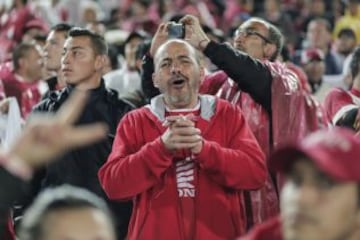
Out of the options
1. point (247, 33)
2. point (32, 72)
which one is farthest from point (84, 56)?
point (32, 72)

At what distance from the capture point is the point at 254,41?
8.18 metres

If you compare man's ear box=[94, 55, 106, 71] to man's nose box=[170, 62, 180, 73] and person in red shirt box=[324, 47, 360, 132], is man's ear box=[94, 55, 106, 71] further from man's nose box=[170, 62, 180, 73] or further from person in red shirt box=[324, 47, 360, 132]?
person in red shirt box=[324, 47, 360, 132]

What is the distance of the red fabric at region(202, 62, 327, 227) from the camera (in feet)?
24.3

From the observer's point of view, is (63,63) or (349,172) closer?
Result: (349,172)

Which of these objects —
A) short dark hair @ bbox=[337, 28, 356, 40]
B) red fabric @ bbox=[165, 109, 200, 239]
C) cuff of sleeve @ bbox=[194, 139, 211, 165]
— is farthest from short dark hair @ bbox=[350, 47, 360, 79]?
short dark hair @ bbox=[337, 28, 356, 40]

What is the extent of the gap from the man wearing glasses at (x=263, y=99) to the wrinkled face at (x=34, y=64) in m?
4.33

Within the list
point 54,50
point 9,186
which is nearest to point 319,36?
point 54,50

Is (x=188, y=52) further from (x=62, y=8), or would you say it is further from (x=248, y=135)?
(x=62, y=8)

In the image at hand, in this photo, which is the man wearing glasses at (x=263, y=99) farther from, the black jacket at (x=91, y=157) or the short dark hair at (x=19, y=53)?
the short dark hair at (x=19, y=53)

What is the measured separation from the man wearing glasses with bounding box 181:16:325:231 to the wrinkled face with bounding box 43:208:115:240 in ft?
8.56

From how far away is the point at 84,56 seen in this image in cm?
838

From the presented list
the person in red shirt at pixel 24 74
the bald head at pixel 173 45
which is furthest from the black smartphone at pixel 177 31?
the person in red shirt at pixel 24 74

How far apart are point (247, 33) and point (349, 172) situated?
361 cm

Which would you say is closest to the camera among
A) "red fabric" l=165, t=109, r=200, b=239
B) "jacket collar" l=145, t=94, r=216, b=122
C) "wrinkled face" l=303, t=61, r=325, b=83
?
"red fabric" l=165, t=109, r=200, b=239
